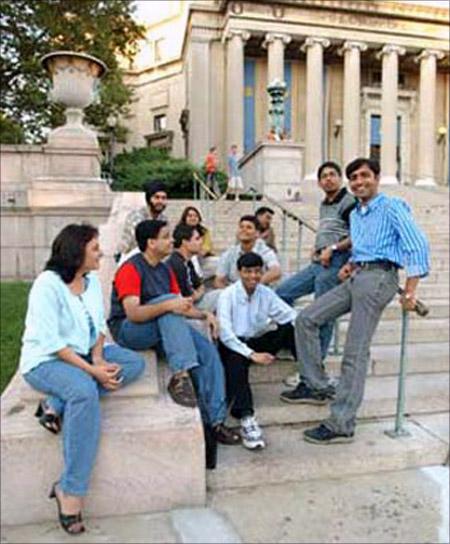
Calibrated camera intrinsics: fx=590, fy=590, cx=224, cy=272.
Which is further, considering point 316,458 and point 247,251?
point 247,251

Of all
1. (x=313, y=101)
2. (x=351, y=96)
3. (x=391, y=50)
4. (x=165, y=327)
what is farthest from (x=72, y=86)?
(x=391, y=50)

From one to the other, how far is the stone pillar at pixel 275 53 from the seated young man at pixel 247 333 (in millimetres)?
24432

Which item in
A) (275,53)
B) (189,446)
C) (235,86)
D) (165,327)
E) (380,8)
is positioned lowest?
(189,446)

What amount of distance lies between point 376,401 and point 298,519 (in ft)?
5.19

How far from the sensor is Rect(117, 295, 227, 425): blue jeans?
12.5ft

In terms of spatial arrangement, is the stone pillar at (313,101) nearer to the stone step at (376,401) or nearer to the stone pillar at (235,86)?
the stone pillar at (235,86)

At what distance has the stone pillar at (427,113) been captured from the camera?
98.4 ft

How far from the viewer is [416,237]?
3846 millimetres

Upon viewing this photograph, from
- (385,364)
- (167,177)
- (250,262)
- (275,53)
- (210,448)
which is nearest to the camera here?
(210,448)

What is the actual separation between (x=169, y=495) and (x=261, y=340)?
159cm

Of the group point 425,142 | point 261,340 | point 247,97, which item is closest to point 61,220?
point 261,340

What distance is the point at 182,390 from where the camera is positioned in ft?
12.2

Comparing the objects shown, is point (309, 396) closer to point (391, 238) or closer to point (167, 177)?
point (391, 238)

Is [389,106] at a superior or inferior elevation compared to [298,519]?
superior
